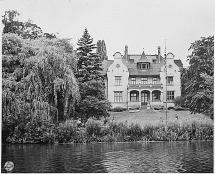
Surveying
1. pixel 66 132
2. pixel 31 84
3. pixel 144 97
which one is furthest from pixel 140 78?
pixel 31 84

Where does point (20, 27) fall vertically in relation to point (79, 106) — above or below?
above

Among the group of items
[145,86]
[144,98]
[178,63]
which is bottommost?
[144,98]

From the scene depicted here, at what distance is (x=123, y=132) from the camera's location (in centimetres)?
1373

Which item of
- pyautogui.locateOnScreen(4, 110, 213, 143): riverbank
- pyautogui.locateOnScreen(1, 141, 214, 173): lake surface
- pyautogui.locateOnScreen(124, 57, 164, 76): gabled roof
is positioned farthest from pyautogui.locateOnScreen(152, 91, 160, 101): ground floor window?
pyautogui.locateOnScreen(1, 141, 214, 173): lake surface

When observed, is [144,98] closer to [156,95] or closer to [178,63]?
[156,95]

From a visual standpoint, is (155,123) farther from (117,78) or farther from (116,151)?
(117,78)

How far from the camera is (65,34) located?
1551 cm

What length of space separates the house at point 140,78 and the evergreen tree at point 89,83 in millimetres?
6690

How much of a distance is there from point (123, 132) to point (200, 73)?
4667mm

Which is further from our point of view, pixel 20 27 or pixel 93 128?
pixel 20 27

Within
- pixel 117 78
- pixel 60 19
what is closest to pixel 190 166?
pixel 60 19

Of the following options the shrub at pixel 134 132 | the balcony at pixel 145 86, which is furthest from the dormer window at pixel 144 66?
the shrub at pixel 134 132

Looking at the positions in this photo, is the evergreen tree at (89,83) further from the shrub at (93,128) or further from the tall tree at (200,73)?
the tall tree at (200,73)

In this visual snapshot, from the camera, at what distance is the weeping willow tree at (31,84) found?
1252 cm
